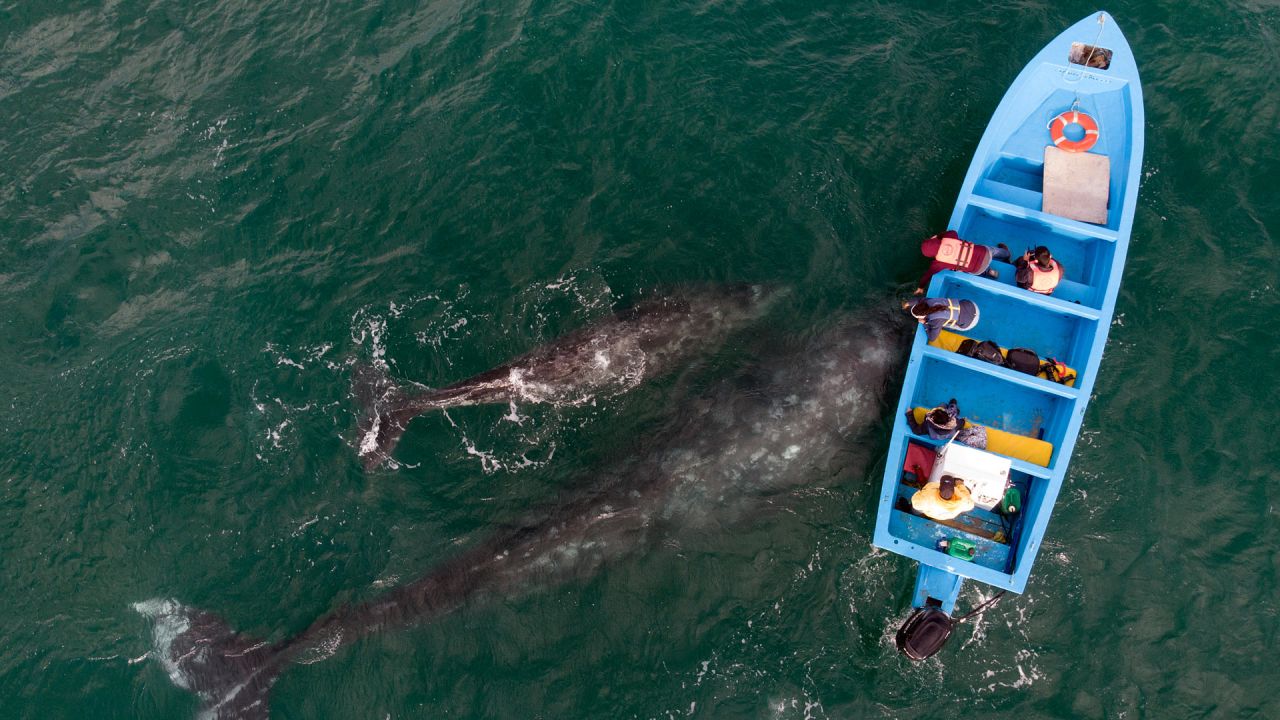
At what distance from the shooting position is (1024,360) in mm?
16250

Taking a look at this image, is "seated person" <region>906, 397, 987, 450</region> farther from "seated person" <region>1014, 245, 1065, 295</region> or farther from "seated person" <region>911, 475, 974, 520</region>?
"seated person" <region>1014, 245, 1065, 295</region>

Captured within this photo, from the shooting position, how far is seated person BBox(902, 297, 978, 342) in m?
16.0

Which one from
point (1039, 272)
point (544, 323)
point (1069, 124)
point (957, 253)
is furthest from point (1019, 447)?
point (544, 323)

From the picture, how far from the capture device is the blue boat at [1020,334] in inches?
620

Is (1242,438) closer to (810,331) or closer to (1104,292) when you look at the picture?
(1104,292)

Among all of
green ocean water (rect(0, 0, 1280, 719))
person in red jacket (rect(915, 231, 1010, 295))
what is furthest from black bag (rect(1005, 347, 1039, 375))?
green ocean water (rect(0, 0, 1280, 719))

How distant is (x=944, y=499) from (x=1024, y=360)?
3.97 metres

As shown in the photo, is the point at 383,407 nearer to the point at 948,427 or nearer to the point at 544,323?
the point at 544,323

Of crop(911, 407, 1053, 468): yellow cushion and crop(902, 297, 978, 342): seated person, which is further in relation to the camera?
crop(911, 407, 1053, 468): yellow cushion

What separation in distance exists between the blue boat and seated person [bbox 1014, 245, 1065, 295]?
0.26 m

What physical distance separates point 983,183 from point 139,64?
2410cm

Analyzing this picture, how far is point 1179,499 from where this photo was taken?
17.0 metres

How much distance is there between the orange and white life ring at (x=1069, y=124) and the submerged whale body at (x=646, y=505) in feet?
20.2

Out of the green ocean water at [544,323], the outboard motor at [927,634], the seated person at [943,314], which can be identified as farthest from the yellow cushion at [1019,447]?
the outboard motor at [927,634]
